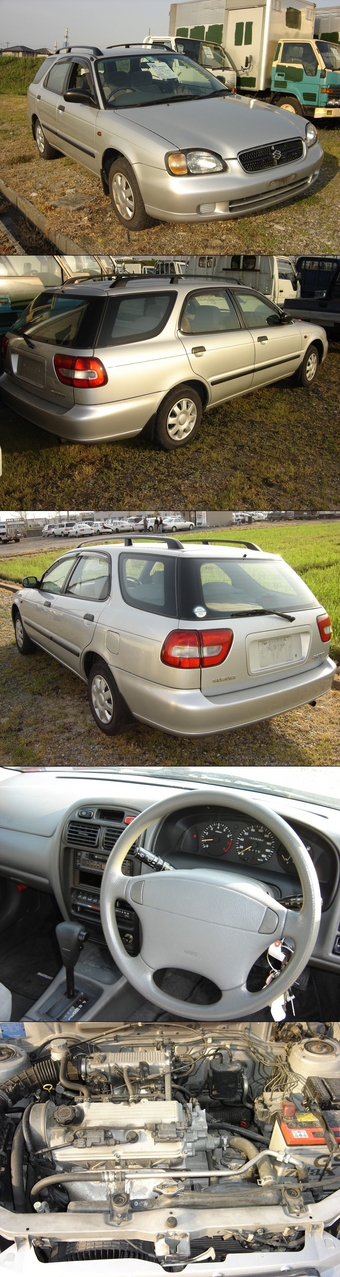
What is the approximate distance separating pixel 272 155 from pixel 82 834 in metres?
2.11

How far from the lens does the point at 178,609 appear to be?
117 inches

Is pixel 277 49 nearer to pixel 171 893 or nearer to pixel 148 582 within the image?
pixel 148 582

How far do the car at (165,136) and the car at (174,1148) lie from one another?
2.48 metres

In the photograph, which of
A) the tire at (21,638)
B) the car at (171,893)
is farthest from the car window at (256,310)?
the car at (171,893)

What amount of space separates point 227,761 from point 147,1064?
40.4 inches

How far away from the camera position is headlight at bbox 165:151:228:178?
2.42 metres

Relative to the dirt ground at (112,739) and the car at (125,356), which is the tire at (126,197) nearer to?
the car at (125,356)

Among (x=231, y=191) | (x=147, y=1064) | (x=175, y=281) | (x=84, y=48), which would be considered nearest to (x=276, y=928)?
(x=147, y=1064)

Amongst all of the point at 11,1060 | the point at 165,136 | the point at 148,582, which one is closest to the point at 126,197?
the point at 165,136

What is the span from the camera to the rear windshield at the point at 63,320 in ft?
8.61

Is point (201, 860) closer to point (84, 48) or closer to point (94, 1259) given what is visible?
point (94, 1259)

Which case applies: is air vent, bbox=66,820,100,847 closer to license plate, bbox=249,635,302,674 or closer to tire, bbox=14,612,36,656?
tire, bbox=14,612,36,656

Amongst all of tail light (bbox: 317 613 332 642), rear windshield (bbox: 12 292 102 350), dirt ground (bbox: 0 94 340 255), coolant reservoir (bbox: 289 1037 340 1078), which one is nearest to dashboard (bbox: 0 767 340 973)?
coolant reservoir (bbox: 289 1037 340 1078)

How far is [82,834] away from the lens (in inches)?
124
